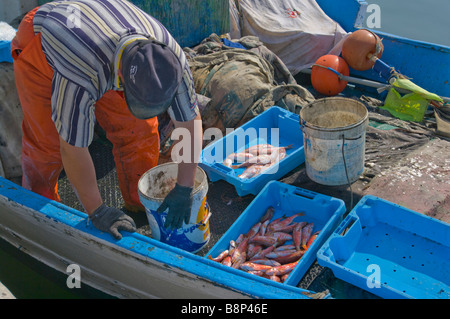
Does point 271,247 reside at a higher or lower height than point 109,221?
lower

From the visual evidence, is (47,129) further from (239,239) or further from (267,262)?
(267,262)

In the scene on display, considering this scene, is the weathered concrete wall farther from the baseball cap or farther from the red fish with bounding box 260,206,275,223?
the red fish with bounding box 260,206,275,223

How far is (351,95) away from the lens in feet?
18.9

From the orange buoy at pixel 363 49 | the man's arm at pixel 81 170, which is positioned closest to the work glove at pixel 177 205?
the man's arm at pixel 81 170

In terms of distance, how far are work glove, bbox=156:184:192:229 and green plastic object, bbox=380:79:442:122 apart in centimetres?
317

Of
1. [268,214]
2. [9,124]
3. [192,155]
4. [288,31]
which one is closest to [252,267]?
[268,214]

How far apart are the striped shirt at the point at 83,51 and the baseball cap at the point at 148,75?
0.50 feet

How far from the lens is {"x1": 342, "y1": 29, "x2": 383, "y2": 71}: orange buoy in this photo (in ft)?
17.1

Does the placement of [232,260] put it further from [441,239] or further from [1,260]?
[1,260]

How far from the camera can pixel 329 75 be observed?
5.20 m

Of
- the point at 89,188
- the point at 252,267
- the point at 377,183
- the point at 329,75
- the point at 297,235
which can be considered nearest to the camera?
the point at 89,188

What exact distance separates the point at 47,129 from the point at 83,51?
937 mm

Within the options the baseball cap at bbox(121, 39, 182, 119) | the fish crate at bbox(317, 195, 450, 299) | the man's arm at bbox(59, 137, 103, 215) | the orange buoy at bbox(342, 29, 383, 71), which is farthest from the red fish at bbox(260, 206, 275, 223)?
the orange buoy at bbox(342, 29, 383, 71)

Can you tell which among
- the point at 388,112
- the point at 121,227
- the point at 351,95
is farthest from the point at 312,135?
the point at 351,95
